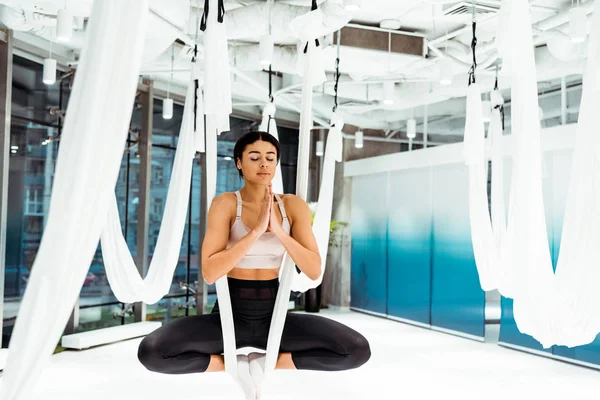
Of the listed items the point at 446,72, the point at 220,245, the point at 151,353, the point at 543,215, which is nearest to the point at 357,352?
the point at 220,245

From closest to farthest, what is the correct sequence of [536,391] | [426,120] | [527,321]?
[527,321]
[536,391]
[426,120]

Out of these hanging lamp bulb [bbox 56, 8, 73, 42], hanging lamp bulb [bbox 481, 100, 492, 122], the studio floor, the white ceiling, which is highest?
the white ceiling

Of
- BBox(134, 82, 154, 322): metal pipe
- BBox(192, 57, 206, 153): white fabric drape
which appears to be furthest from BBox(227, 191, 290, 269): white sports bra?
BBox(134, 82, 154, 322): metal pipe

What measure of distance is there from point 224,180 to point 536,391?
486 centimetres

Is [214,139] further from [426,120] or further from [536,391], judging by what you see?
[426,120]

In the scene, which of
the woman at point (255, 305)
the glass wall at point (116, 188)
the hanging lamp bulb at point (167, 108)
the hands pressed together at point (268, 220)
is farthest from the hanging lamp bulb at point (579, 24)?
the glass wall at point (116, 188)

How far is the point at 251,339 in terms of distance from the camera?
7.73ft

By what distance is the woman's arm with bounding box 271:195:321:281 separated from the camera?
2.26 metres

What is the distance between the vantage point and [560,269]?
2.87 meters

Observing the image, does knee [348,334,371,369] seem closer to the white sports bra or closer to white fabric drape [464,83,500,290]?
the white sports bra

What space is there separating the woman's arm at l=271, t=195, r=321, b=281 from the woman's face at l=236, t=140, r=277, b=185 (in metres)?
0.13

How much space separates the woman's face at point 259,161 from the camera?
2424 millimetres

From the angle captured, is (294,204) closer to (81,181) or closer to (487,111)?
(81,181)

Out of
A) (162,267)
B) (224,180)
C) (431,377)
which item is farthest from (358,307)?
(162,267)
